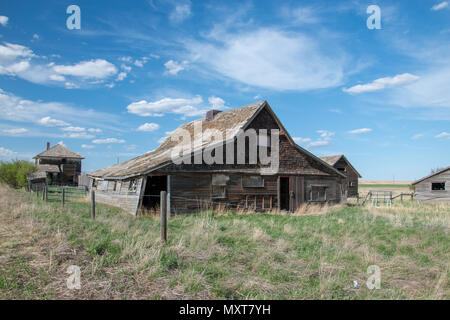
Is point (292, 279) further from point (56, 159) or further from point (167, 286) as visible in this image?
point (56, 159)

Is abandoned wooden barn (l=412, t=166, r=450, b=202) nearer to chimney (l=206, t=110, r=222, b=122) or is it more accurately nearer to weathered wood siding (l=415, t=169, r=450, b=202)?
weathered wood siding (l=415, t=169, r=450, b=202)

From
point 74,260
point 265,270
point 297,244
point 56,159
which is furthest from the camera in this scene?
point 56,159

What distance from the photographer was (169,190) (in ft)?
51.9

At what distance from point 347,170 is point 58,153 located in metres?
46.1

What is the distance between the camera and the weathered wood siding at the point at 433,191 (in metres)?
30.1

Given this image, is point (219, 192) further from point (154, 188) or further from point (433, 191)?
point (433, 191)

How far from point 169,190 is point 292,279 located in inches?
411

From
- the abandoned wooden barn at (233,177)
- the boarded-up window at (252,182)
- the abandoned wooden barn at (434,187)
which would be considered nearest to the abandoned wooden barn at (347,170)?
the abandoned wooden barn at (434,187)

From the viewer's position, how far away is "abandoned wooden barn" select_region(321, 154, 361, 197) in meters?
42.3

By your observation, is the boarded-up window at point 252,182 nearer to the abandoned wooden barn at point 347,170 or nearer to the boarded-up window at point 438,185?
the boarded-up window at point 438,185

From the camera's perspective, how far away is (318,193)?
21.9 metres
